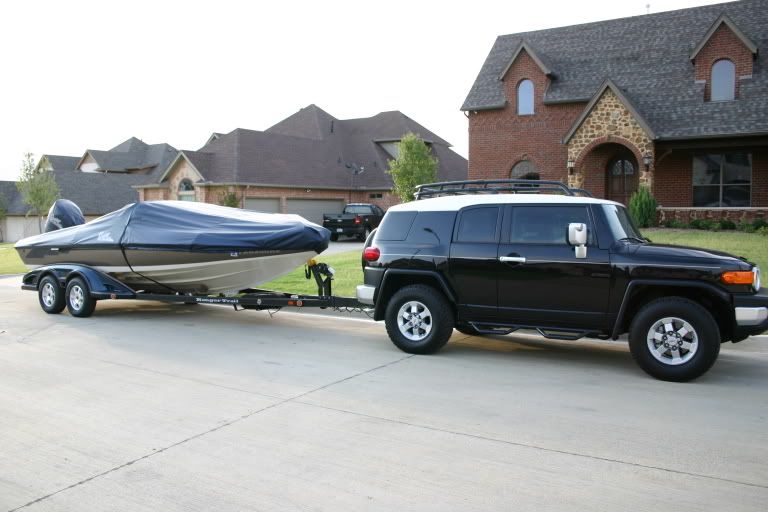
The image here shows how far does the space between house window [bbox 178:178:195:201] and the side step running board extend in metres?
33.8

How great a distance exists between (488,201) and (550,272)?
4.07 ft

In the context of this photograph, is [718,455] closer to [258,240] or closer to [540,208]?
[540,208]

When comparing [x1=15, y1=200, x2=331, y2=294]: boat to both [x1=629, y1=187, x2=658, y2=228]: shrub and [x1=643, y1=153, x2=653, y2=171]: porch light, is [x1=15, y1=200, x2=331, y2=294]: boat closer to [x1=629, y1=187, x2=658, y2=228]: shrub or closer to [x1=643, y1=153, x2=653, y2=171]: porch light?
[x1=629, y1=187, x2=658, y2=228]: shrub

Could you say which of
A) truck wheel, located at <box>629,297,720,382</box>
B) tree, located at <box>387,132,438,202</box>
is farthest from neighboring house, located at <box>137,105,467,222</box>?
truck wheel, located at <box>629,297,720,382</box>

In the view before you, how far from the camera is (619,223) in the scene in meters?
7.87

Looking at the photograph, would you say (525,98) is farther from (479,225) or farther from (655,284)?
(655,284)

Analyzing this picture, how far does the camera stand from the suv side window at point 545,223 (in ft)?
25.6

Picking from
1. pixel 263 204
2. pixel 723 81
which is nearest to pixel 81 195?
pixel 263 204

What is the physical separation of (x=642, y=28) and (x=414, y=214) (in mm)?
23005

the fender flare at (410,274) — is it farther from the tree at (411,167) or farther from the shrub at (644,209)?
the tree at (411,167)

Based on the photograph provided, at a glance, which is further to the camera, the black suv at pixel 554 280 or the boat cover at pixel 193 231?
the boat cover at pixel 193 231

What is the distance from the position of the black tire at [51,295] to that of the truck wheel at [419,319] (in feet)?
21.7

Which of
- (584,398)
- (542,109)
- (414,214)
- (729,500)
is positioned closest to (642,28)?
(542,109)

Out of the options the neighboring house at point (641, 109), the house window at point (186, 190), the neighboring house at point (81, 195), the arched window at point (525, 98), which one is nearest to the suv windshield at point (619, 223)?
the neighboring house at point (641, 109)
